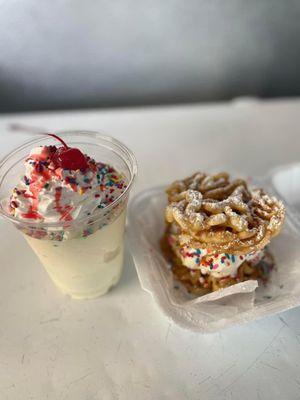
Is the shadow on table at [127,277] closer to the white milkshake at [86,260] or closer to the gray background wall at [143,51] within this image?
the white milkshake at [86,260]

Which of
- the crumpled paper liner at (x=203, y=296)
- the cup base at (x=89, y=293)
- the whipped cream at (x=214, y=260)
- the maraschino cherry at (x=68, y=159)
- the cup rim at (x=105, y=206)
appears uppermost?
the maraschino cherry at (x=68, y=159)

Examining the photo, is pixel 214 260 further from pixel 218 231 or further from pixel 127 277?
pixel 127 277

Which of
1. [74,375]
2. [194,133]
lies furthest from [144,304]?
[194,133]

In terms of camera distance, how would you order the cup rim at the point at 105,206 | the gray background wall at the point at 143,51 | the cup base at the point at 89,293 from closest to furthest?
the cup rim at the point at 105,206
the cup base at the point at 89,293
the gray background wall at the point at 143,51

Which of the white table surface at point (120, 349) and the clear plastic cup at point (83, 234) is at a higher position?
the clear plastic cup at point (83, 234)

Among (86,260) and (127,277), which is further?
(127,277)

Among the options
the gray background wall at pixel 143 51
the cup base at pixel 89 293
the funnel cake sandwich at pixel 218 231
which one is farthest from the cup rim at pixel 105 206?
the gray background wall at pixel 143 51

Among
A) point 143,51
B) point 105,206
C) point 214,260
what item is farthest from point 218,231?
point 143,51

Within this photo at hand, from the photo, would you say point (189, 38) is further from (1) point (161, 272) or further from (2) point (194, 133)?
(1) point (161, 272)
